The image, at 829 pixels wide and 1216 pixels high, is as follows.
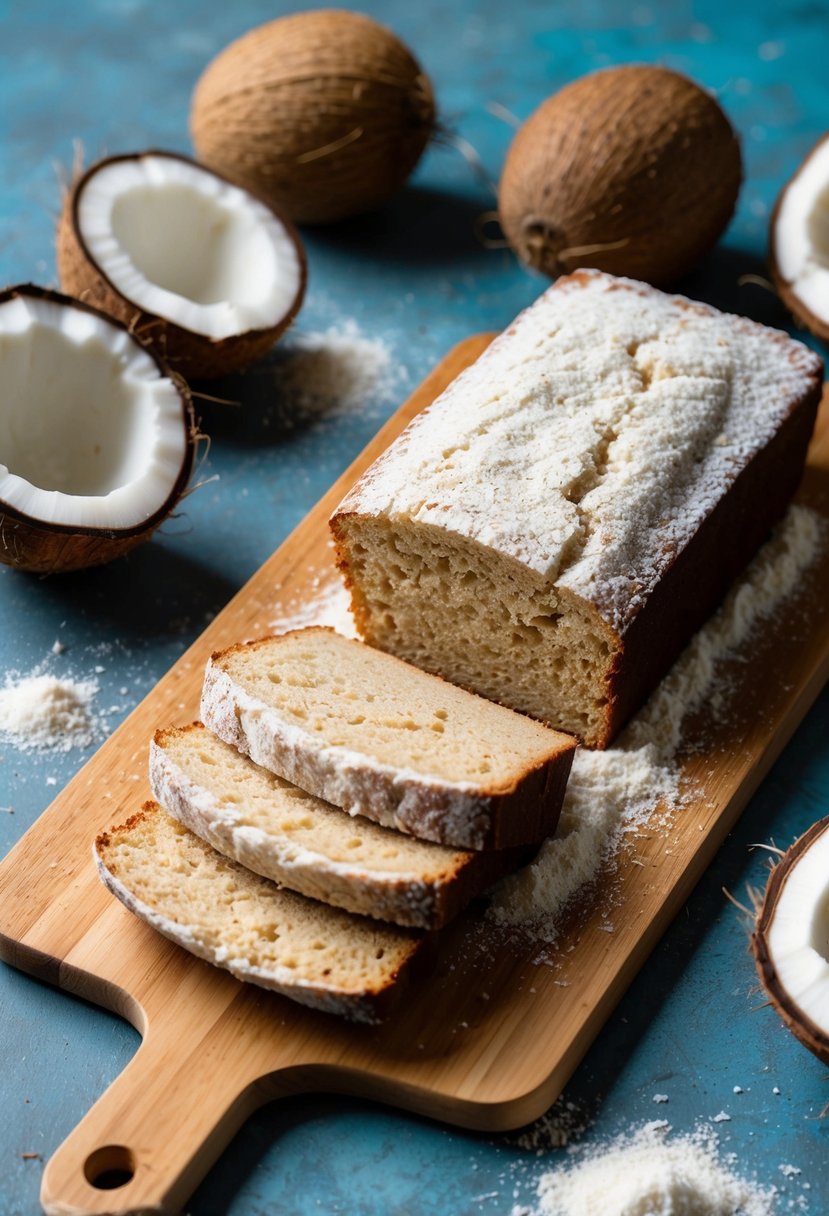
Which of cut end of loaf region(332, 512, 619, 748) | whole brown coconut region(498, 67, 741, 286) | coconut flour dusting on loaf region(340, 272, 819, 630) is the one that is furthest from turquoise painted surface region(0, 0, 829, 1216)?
coconut flour dusting on loaf region(340, 272, 819, 630)

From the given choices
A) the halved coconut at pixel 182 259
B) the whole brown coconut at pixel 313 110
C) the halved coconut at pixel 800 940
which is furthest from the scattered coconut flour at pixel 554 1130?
the whole brown coconut at pixel 313 110

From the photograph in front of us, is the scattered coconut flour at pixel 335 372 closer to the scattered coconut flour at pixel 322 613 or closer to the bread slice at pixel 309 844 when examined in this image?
the scattered coconut flour at pixel 322 613

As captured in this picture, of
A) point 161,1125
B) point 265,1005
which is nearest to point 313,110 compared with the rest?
point 265,1005

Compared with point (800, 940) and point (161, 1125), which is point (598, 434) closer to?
point (800, 940)

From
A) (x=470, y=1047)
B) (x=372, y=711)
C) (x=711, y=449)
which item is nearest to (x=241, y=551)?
(x=372, y=711)

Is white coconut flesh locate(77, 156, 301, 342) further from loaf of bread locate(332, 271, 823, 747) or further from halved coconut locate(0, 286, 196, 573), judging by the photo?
loaf of bread locate(332, 271, 823, 747)

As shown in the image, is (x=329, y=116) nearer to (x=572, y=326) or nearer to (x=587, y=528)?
(x=572, y=326)
